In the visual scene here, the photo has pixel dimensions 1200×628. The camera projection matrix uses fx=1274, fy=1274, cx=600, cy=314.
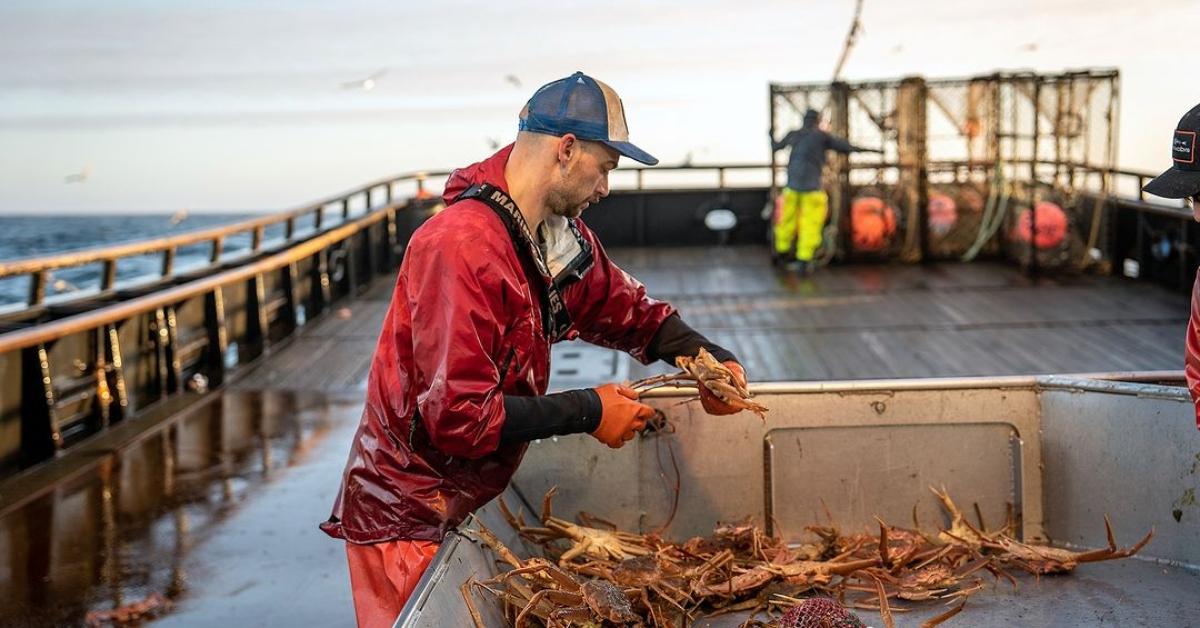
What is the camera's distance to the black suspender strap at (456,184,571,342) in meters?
3.48

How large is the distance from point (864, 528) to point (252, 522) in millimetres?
3304

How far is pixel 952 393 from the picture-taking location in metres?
4.82

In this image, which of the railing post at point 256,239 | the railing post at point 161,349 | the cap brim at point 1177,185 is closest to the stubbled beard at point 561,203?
the cap brim at point 1177,185

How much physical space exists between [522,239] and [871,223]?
12.7 meters

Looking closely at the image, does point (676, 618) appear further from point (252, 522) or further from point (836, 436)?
point (252, 522)

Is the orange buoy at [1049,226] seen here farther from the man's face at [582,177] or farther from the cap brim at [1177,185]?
the man's face at [582,177]

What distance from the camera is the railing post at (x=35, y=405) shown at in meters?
7.55

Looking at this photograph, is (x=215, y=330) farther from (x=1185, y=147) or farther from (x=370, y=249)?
(x=1185, y=147)

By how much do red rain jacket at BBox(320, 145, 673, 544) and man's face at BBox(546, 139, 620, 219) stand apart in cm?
17

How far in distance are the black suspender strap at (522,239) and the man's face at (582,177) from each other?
124mm

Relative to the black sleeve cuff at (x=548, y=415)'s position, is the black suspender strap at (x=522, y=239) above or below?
above

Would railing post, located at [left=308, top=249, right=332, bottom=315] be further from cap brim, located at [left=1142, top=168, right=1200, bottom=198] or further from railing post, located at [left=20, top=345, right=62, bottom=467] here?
cap brim, located at [left=1142, top=168, right=1200, bottom=198]

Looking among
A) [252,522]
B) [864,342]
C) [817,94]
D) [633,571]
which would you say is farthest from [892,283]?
[633,571]

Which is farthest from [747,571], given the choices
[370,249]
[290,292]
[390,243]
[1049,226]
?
[390,243]
